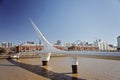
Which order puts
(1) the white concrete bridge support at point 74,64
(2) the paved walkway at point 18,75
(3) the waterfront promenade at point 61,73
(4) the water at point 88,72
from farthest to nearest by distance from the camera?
(1) the white concrete bridge support at point 74,64
(2) the paved walkway at point 18,75
(3) the waterfront promenade at point 61,73
(4) the water at point 88,72

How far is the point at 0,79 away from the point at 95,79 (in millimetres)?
7423

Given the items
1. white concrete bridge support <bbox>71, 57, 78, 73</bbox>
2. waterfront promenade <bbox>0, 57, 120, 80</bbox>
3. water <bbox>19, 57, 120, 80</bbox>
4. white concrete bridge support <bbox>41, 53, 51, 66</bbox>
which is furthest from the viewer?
white concrete bridge support <bbox>41, 53, 51, 66</bbox>

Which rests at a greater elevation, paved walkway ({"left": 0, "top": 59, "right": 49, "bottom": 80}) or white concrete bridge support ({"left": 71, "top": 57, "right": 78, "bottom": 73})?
white concrete bridge support ({"left": 71, "top": 57, "right": 78, "bottom": 73})

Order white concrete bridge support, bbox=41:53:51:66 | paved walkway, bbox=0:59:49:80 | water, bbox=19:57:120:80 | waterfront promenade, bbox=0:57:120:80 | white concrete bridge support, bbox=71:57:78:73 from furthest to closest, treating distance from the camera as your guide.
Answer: white concrete bridge support, bbox=41:53:51:66 → white concrete bridge support, bbox=71:57:78:73 → paved walkway, bbox=0:59:49:80 → waterfront promenade, bbox=0:57:120:80 → water, bbox=19:57:120:80

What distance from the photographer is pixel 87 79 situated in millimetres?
14938

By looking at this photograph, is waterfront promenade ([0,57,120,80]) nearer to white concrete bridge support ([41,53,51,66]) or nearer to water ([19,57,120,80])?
water ([19,57,120,80])

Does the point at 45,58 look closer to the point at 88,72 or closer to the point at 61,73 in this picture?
the point at 61,73

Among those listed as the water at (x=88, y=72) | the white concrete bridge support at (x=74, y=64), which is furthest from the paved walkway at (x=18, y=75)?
the white concrete bridge support at (x=74, y=64)

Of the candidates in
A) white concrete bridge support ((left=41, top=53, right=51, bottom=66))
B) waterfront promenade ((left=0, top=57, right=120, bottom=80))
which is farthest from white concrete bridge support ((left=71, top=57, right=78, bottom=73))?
white concrete bridge support ((left=41, top=53, right=51, bottom=66))

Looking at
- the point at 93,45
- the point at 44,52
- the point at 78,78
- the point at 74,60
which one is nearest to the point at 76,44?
→ the point at 93,45

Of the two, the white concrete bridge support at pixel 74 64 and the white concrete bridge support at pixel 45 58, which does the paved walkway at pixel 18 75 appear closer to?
the white concrete bridge support at pixel 74 64

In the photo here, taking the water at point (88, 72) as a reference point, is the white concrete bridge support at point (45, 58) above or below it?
above

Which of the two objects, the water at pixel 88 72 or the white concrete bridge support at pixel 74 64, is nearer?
the water at pixel 88 72

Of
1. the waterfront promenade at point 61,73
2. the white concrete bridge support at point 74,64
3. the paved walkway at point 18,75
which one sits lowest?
the paved walkway at point 18,75
